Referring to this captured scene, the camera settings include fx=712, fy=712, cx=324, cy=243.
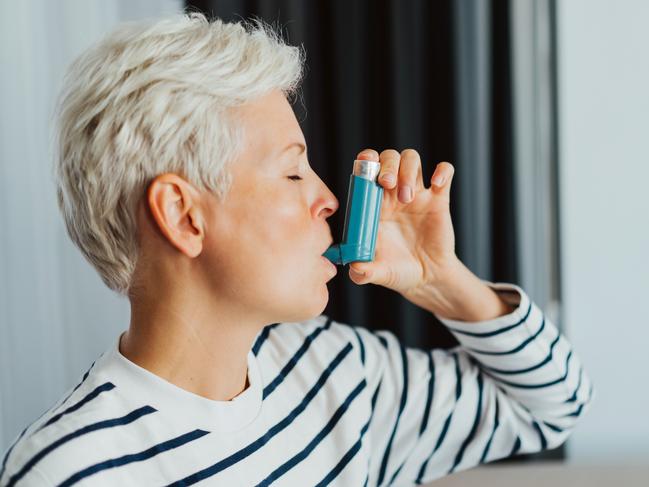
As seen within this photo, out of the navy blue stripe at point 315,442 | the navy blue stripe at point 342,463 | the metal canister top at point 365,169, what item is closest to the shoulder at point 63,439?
the navy blue stripe at point 315,442

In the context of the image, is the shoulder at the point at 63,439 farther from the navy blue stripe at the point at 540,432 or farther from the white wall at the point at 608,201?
the white wall at the point at 608,201

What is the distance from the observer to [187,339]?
98cm

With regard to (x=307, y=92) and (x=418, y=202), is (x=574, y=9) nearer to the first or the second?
(x=307, y=92)

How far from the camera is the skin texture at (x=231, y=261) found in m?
0.97

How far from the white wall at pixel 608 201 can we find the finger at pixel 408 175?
0.75m

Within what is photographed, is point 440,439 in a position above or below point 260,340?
below

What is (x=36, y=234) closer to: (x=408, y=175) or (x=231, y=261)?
(x=231, y=261)

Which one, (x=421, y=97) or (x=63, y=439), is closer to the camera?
(x=63, y=439)

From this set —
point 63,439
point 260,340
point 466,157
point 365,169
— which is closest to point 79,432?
point 63,439

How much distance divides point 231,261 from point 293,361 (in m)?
0.28

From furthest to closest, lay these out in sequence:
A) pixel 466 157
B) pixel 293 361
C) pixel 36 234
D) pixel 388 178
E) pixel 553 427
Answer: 1. pixel 466 157
2. pixel 36 234
3. pixel 553 427
4. pixel 293 361
5. pixel 388 178

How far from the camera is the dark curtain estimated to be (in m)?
1.61

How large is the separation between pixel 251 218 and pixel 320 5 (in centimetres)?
→ 82

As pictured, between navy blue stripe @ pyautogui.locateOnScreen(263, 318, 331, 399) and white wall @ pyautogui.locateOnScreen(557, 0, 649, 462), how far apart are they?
0.79 m
